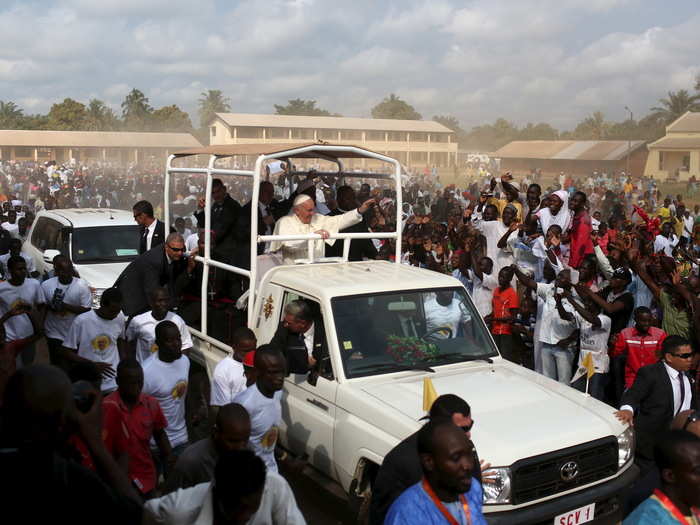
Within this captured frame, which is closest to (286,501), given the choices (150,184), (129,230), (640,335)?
(640,335)

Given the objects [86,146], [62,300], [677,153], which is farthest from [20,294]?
A: [86,146]

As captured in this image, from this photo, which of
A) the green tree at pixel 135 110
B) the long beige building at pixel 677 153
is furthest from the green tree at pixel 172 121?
the long beige building at pixel 677 153

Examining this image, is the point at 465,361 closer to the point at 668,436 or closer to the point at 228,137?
the point at 668,436

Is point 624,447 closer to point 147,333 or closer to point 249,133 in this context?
point 147,333

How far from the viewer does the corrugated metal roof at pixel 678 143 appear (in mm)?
45438

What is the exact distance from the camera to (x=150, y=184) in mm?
34531

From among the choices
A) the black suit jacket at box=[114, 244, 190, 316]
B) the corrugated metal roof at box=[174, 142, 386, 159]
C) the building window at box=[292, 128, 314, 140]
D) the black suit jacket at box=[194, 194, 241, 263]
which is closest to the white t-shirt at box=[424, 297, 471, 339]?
the corrugated metal roof at box=[174, 142, 386, 159]

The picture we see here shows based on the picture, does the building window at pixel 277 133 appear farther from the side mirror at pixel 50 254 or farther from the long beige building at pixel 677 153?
the side mirror at pixel 50 254

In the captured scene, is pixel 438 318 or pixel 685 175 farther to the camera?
pixel 685 175

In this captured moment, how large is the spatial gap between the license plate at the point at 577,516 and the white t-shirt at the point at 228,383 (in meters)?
2.18

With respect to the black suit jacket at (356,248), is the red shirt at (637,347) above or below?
below

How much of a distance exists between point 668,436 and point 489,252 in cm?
618

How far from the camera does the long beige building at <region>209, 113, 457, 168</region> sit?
198 feet

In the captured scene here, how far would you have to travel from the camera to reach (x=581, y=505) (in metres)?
4.57
